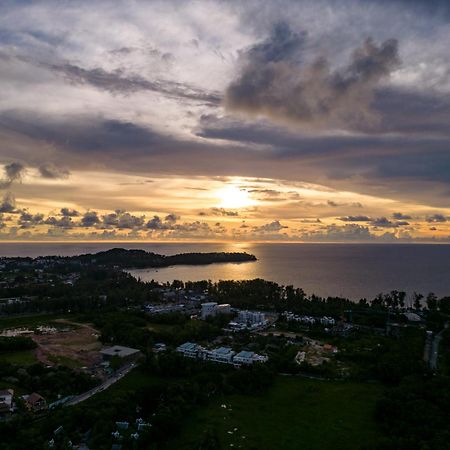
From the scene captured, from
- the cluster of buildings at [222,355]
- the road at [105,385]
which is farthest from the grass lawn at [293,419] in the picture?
the road at [105,385]

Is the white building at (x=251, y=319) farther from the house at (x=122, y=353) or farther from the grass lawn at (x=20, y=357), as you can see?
the grass lawn at (x=20, y=357)

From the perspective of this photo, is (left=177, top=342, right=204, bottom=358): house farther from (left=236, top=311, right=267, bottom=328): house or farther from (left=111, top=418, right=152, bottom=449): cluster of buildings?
(left=111, top=418, right=152, bottom=449): cluster of buildings

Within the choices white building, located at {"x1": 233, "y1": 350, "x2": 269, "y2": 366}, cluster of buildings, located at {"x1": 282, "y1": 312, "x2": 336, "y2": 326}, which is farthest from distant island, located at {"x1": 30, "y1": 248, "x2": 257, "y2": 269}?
white building, located at {"x1": 233, "y1": 350, "x2": 269, "y2": 366}

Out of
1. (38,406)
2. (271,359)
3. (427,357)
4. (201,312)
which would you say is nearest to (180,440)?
(38,406)

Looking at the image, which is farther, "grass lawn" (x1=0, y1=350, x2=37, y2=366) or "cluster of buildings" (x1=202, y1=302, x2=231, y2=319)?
"cluster of buildings" (x1=202, y1=302, x2=231, y2=319)

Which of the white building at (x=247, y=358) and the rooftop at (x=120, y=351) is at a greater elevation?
the white building at (x=247, y=358)

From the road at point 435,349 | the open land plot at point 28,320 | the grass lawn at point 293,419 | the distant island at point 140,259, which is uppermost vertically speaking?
the road at point 435,349

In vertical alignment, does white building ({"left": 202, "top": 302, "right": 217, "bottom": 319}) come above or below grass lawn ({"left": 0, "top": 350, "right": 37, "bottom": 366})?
above

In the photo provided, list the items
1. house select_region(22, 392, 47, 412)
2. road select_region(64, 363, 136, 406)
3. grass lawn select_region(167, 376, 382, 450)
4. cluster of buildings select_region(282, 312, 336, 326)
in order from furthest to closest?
cluster of buildings select_region(282, 312, 336, 326)
road select_region(64, 363, 136, 406)
house select_region(22, 392, 47, 412)
grass lawn select_region(167, 376, 382, 450)
